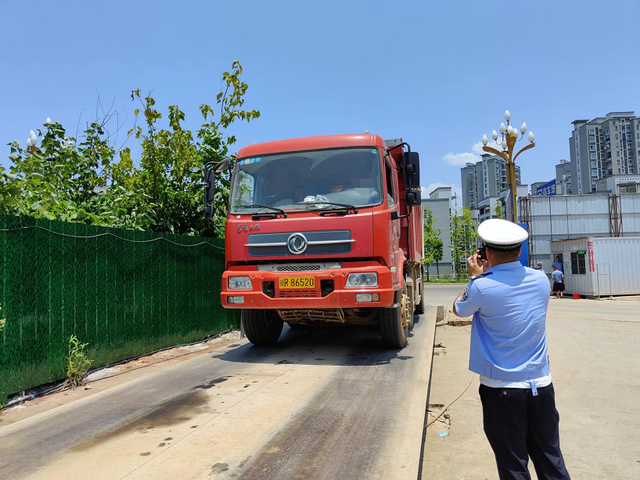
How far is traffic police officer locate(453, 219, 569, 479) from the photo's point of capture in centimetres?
226

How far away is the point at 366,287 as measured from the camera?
564cm

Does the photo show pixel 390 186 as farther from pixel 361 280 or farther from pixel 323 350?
pixel 323 350

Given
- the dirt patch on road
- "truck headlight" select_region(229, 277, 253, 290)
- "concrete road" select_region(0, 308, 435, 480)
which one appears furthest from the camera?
"truck headlight" select_region(229, 277, 253, 290)

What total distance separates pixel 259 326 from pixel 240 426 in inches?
135

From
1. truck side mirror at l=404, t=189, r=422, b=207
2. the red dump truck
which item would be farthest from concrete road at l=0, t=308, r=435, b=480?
truck side mirror at l=404, t=189, r=422, b=207

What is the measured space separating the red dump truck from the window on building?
1695cm

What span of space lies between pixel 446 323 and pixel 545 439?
31.5ft

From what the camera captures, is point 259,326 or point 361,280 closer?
point 361,280

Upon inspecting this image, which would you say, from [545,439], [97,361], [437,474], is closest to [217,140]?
[97,361]

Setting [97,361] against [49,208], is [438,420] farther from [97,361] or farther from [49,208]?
[49,208]

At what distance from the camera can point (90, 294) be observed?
5805 millimetres

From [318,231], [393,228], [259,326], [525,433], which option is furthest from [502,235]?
[259,326]

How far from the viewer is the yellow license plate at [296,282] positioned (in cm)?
578

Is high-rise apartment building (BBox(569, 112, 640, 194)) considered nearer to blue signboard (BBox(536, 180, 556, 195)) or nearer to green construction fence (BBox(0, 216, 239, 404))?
blue signboard (BBox(536, 180, 556, 195))
